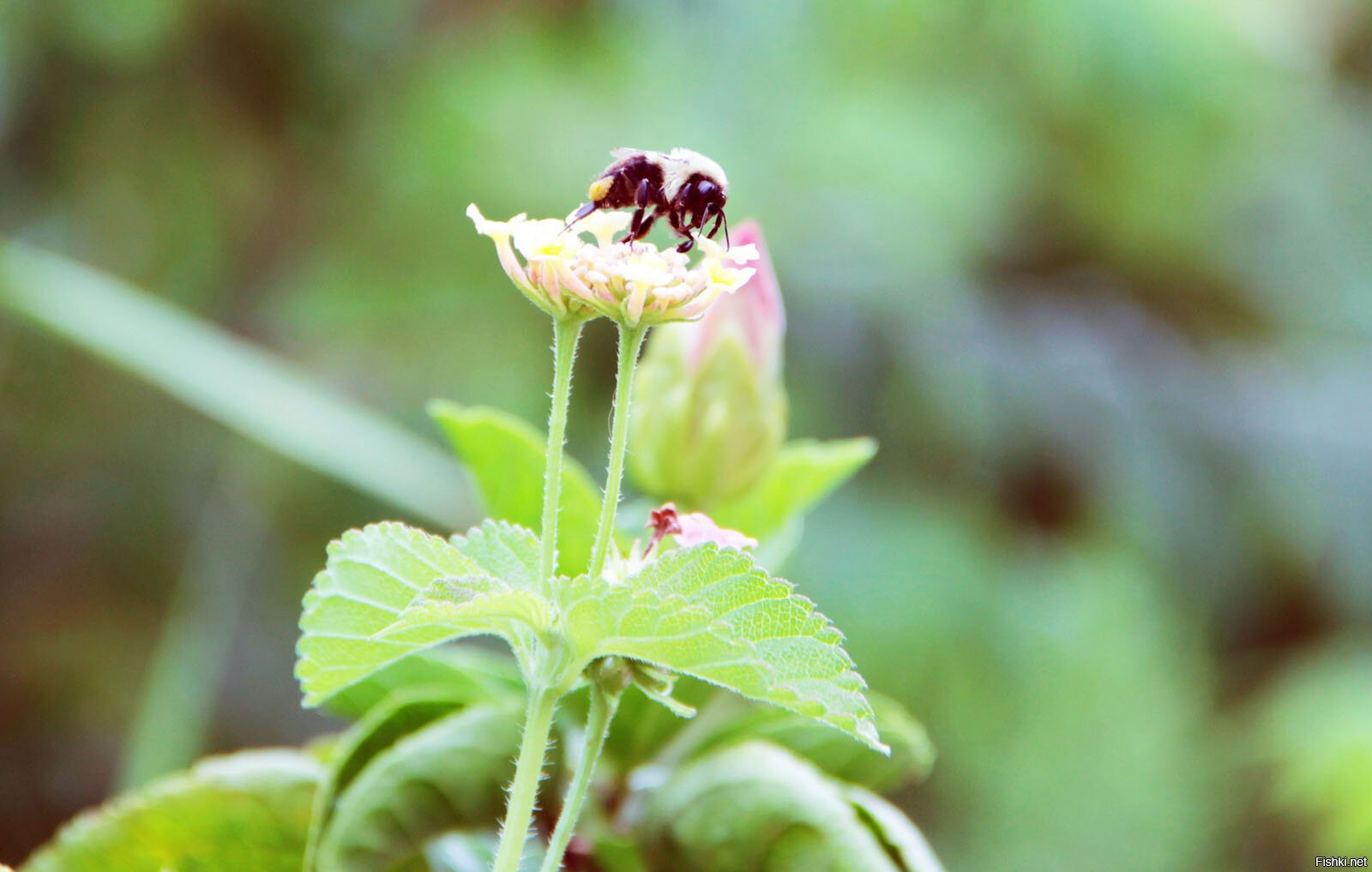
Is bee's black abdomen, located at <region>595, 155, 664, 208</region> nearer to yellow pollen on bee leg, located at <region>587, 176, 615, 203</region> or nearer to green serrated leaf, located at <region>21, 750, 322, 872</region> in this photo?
yellow pollen on bee leg, located at <region>587, 176, 615, 203</region>

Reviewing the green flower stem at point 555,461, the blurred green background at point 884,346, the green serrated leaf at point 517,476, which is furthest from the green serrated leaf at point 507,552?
the blurred green background at point 884,346

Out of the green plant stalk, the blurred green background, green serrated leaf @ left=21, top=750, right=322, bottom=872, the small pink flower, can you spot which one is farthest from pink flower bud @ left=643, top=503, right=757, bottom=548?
the blurred green background

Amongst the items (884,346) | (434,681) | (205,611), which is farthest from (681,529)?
(884,346)

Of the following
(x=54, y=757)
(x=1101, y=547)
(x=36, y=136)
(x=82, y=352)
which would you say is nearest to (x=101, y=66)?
(x=36, y=136)

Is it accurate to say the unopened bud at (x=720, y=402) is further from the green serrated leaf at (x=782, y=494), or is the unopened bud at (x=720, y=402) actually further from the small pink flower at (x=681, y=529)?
the small pink flower at (x=681, y=529)

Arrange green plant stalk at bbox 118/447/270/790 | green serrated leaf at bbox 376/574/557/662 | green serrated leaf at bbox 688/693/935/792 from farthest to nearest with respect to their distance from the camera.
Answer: green plant stalk at bbox 118/447/270/790 < green serrated leaf at bbox 688/693/935/792 < green serrated leaf at bbox 376/574/557/662

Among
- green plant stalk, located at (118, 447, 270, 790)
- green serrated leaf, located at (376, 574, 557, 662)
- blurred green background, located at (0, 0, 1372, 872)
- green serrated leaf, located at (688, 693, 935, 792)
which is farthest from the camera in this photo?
blurred green background, located at (0, 0, 1372, 872)
